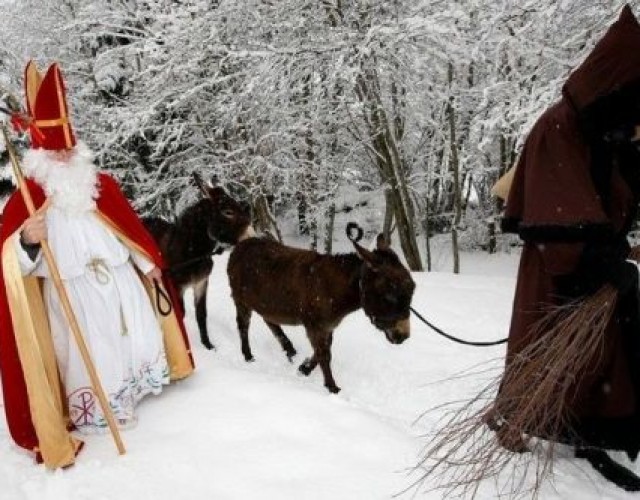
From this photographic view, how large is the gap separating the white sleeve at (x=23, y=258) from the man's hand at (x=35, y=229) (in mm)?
80

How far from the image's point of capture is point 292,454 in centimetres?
334

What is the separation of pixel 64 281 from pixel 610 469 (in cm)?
351

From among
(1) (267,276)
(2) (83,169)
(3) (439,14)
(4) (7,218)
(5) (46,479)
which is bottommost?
(5) (46,479)

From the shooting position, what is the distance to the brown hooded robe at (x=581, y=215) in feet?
9.34

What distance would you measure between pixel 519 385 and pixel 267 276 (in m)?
3.22

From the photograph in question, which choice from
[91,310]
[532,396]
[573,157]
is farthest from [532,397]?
[91,310]

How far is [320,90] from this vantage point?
10.3 metres

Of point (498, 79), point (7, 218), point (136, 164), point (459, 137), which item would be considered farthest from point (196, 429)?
point (136, 164)

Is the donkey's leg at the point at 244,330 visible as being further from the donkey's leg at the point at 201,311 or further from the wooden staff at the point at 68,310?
the wooden staff at the point at 68,310

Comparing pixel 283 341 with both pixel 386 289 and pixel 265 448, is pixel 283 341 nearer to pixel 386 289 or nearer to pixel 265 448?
pixel 386 289

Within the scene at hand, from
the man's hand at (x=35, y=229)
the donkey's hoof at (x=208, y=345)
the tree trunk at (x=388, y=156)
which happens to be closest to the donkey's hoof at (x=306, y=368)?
the donkey's hoof at (x=208, y=345)

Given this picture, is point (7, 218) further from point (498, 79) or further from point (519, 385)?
point (498, 79)

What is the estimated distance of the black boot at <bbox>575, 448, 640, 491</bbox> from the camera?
127 inches

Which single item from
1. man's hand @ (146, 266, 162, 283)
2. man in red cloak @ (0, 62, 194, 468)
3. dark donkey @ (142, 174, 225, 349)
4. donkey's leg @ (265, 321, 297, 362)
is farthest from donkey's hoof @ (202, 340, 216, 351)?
man's hand @ (146, 266, 162, 283)
